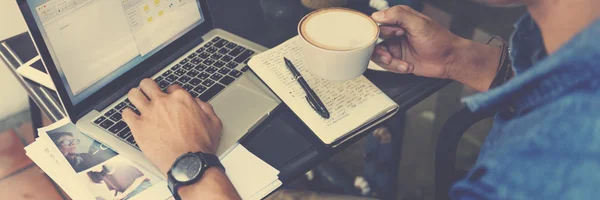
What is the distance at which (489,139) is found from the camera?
577mm

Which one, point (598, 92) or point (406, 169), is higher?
point (598, 92)

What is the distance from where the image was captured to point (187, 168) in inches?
26.5

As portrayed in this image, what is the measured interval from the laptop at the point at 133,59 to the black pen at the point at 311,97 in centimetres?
5

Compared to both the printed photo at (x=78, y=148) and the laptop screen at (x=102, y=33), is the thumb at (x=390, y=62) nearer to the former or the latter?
the laptop screen at (x=102, y=33)

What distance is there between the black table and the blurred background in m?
0.02

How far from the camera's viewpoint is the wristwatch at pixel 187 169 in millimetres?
667

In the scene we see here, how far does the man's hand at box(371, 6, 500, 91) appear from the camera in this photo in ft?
2.82

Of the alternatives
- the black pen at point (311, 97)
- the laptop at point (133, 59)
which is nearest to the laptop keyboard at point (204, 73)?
the laptop at point (133, 59)

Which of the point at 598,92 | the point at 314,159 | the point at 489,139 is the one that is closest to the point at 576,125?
the point at 598,92

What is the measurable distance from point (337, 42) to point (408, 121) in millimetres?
1058

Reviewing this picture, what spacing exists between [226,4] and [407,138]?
86 cm

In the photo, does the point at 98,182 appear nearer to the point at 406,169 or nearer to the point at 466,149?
the point at 406,169

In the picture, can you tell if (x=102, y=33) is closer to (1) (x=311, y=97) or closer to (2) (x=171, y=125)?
(2) (x=171, y=125)

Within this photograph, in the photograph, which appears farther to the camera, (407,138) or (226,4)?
(407,138)
